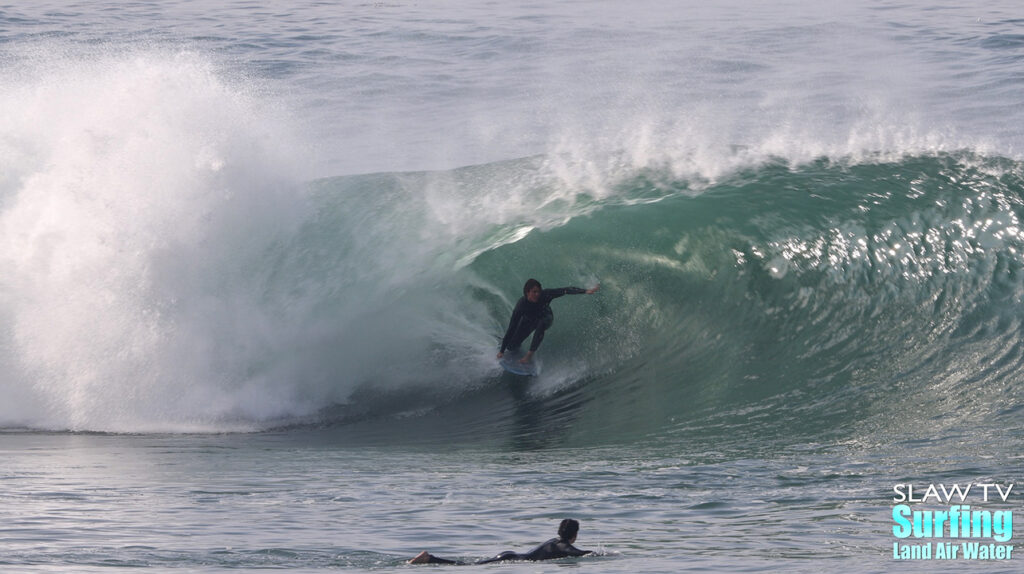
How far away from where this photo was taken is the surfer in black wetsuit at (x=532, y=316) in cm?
1123

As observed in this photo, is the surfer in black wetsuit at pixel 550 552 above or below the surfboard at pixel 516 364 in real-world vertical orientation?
below

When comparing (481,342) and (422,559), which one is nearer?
(422,559)

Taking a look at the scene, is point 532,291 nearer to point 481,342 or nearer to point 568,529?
point 481,342

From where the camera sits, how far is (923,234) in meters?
12.9

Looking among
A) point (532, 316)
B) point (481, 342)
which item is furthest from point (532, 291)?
point (481, 342)

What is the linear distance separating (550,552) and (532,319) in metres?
4.94

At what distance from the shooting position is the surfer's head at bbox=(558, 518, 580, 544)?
21.9ft

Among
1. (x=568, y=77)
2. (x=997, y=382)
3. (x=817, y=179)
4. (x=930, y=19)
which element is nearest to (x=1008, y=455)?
(x=997, y=382)

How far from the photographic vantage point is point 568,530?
6672 mm

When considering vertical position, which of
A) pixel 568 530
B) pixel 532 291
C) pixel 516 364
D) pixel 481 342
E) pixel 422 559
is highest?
pixel 532 291

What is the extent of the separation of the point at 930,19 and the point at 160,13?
2537 centimetres

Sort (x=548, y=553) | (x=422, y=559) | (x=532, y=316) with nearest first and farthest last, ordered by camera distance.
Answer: (x=422, y=559)
(x=548, y=553)
(x=532, y=316)

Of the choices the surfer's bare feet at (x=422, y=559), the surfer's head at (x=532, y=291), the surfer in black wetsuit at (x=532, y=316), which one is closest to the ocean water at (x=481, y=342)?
the surfer's bare feet at (x=422, y=559)

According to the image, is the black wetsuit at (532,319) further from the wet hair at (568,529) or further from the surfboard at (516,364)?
the wet hair at (568,529)
